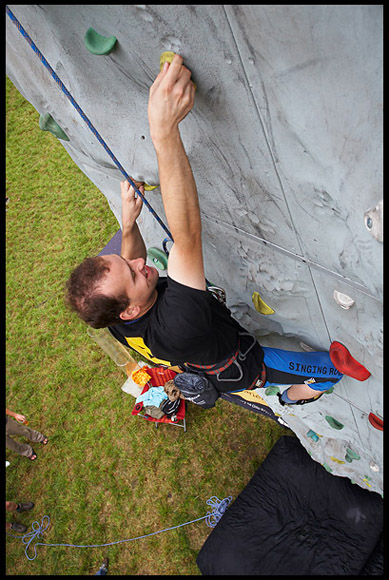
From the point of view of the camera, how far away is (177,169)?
55.6 inches

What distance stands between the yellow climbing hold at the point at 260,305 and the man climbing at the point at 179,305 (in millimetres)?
152

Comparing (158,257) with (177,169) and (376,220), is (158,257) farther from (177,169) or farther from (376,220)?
(376,220)

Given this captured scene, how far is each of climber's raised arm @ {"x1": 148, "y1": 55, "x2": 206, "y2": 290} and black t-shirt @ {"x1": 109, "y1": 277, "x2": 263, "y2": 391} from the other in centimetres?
7

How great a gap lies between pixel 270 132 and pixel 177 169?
1.00ft

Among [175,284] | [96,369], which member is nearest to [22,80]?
[175,284]

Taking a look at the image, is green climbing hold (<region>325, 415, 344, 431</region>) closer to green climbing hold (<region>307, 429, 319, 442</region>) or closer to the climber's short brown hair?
green climbing hold (<region>307, 429, 319, 442</region>)

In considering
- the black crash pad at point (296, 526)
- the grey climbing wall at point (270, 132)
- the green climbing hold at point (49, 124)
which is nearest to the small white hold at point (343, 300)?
the grey climbing wall at point (270, 132)

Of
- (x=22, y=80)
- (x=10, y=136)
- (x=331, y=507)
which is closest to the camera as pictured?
(x=22, y=80)

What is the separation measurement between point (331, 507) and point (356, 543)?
0.89 feet

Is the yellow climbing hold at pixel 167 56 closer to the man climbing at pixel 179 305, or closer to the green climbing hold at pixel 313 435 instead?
the man climbing at pixel 179 305

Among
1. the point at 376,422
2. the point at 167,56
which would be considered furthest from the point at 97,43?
the point at 376,422

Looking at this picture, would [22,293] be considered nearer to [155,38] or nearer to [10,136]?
[10,136]

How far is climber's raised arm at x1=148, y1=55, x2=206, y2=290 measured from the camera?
4.34ft

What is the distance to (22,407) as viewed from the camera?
14.9ft
